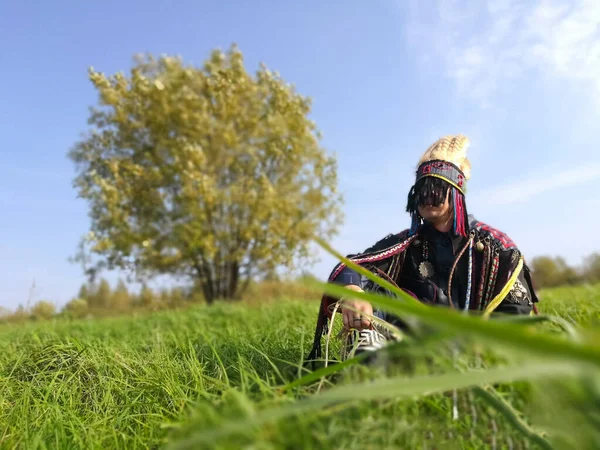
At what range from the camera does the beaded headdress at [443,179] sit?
2.73 metres

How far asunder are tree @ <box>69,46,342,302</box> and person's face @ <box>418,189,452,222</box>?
43.3 feet

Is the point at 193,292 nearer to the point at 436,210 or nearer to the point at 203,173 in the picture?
the point at 203,173

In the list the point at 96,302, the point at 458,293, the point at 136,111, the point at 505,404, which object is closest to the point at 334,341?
the point at 458,293

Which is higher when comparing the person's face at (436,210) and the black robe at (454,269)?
the person's face at (436,210)

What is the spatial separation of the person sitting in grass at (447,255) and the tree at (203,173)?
42.8ft

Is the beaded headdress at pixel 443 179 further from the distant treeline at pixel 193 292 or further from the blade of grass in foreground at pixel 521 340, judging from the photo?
the distant treeline at pixel 193 292

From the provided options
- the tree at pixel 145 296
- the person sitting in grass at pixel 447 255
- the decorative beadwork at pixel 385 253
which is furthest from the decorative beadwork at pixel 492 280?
the tree at pixel 145 296

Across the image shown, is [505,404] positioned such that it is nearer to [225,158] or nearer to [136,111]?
[225,158]

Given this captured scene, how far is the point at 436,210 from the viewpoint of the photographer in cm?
278

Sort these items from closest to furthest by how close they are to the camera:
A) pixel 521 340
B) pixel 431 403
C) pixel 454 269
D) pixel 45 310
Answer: pixel 521 340, pixel 431 403, pixel 454 269, pixel 45 310

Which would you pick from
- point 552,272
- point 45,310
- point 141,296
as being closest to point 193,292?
point 141,296

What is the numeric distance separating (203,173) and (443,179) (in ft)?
47.4

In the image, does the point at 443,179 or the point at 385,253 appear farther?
the point at 385,253

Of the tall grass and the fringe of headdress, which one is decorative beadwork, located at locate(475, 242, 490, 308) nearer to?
the fringe of headdress
